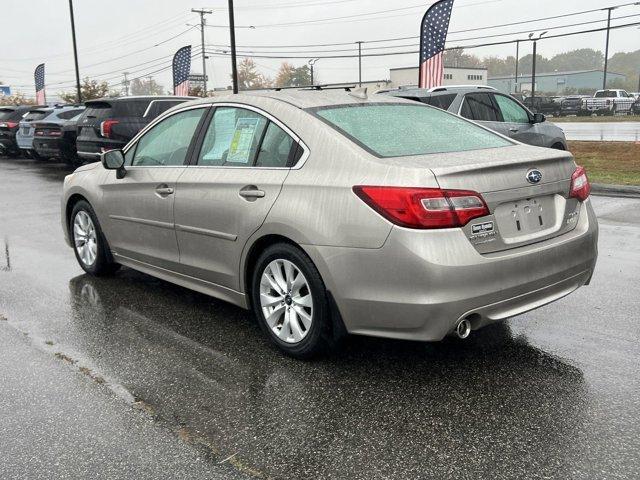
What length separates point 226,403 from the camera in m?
3.46

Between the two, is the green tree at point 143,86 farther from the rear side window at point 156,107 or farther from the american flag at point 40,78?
the rear side window at point 156,107

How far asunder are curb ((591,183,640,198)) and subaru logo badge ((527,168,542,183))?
7465 mm

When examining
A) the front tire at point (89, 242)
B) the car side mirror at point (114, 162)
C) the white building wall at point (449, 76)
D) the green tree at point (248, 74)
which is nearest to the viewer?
the car side mirror at point (114, 162)

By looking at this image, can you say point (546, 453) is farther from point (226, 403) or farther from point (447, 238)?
point (226, 403)

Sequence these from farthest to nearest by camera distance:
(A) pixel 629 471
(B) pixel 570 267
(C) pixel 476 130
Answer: (C) pixel 476 130
(B) pixel 570 267
(A) pixel 629 471

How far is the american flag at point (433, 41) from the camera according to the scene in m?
20.3

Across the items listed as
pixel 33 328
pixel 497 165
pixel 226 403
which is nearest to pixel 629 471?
pixel 497 165

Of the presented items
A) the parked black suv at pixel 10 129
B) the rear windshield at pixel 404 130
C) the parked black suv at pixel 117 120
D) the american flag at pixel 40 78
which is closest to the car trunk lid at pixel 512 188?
the rear windshield at pixel 404 130

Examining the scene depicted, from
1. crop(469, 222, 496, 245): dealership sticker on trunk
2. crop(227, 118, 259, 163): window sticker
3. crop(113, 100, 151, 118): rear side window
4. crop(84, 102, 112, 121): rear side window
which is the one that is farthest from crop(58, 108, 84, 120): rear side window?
crop(469, 222, 496, 245): dealership sticker on trunk

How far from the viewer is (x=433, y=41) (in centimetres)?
2028

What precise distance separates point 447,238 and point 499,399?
904 millimetres

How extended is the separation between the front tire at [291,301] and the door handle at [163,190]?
3.60 ft

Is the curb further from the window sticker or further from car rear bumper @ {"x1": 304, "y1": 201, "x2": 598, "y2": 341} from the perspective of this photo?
the window sticker

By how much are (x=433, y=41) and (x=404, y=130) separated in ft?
56.6
